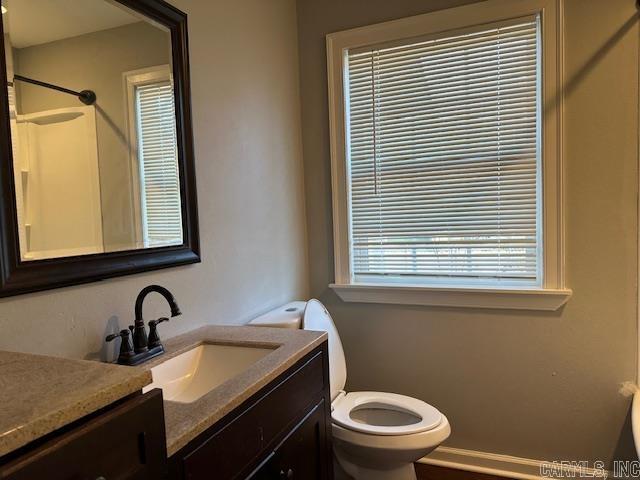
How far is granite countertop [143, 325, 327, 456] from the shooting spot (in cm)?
89

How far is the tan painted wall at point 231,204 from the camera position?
1.18 m

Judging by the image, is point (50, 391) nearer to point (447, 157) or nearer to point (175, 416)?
point (175, 416)

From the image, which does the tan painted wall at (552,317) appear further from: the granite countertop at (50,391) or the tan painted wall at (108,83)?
the granite countertop at (50,391)

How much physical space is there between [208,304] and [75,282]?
590 mm

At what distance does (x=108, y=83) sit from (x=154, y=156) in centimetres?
26

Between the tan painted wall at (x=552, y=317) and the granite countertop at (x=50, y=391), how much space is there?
1.73m

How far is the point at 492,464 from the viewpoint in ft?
7.13

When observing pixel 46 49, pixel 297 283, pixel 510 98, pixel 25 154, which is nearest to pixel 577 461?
pixel 297 283

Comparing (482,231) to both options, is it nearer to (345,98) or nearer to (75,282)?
(345,98)

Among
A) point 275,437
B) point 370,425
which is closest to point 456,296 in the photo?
point 370,425

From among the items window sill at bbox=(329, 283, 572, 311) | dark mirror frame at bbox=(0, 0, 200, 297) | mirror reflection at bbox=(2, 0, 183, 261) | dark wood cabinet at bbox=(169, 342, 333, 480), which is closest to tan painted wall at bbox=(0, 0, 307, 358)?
dark mirror frame at bbox=(0, 0, 200, 297)

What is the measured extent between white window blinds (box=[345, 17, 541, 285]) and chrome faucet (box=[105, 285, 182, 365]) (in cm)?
129

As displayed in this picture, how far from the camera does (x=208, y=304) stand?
1.69 metres

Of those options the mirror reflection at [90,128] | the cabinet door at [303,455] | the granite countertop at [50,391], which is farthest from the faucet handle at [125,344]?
the cabinet door at [303,455]
